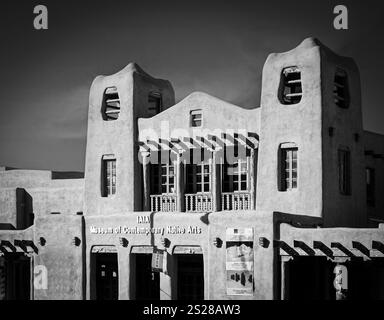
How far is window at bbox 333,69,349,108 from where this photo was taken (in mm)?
30344

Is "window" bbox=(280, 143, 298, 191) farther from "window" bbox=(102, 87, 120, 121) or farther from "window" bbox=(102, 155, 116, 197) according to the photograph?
"window" bbox=(102, 87, 120, 121)

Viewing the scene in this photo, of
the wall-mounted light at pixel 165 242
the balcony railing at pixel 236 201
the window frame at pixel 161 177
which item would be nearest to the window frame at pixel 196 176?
the window frame at pixel 161 177

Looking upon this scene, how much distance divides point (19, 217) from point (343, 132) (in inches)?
600

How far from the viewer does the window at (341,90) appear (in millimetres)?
30344

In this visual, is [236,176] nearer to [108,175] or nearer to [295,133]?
[295,133]

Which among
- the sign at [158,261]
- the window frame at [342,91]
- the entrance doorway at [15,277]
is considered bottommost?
the entrance doorway at [15,277]

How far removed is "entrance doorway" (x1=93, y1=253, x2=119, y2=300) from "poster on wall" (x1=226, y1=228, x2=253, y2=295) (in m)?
6.26

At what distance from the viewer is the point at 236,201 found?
30.5 m

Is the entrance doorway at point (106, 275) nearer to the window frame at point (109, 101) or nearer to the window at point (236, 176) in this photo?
the window at point (236, 176)

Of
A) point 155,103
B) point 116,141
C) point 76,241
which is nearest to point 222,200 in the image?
point 116,141

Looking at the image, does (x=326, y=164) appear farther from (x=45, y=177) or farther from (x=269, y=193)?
(x=45, y=177)

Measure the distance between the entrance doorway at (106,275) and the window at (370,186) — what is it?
33.8 feet

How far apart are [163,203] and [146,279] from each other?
3074mm

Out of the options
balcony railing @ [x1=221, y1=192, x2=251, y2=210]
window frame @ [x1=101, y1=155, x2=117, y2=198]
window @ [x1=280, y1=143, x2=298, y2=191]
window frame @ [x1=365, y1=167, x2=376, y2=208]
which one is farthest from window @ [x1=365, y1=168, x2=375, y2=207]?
window frame @ [x1=101, y1=155, x2=117, y2=198]
